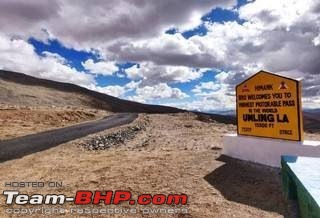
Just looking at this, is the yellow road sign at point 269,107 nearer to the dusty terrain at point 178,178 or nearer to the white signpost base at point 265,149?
the white signpost base at point 265,149

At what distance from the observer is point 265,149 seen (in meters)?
13.0

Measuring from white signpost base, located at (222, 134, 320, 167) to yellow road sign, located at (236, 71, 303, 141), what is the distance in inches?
11.1

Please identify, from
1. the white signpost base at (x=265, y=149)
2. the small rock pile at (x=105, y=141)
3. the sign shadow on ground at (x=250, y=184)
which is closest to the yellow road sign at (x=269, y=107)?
the white signpost base at (x=265, y=149)

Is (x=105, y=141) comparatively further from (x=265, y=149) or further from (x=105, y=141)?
(x=265, y=149)

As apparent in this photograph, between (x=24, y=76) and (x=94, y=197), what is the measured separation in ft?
488

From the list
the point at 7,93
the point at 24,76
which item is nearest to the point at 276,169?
the point at 7,93

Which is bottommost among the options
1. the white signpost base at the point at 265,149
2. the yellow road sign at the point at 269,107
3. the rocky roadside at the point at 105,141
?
the rocky roadside at the point at 105,141

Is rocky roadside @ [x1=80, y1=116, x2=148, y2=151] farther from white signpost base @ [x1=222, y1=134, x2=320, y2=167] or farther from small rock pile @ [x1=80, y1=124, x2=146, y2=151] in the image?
white signpost base @ [x1=222, y1=134, x2=320, y2=167]

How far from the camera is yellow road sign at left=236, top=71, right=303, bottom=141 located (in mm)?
12344

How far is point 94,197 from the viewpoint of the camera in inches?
368

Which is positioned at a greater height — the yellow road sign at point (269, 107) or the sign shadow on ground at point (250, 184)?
Answer: the yellow road sign at point (269, 107)

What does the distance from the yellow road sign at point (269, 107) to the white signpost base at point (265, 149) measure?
0.28 m

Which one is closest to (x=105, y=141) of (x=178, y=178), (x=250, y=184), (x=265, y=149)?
(x=265, y=149)

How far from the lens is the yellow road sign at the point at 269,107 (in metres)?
12.3
